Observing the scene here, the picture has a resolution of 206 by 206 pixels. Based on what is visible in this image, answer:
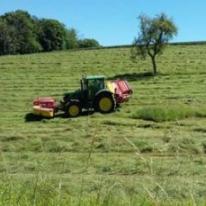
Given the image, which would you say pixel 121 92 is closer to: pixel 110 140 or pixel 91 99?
pixel 91 99

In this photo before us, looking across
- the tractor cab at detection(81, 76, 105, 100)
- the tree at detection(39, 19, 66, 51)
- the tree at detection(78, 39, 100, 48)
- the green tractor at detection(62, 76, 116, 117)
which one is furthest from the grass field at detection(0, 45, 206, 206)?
the tree at detection(78, 39, 100, 48)

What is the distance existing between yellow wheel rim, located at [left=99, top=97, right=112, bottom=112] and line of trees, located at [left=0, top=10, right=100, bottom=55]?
55005 mm

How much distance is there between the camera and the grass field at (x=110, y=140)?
3.85 meters

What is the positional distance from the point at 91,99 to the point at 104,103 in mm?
511

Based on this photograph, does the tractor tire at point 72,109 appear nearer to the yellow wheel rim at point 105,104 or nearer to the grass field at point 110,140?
the grass field at point 110,140

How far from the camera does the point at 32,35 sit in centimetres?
8469

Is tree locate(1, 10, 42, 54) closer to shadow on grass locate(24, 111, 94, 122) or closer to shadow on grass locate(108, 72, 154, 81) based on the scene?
shadow on grass locate(108, 72, 154, 81)

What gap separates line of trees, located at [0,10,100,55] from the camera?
77.6m

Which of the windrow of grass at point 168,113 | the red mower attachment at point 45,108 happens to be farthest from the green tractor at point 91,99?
the windrow of grass at point 168,113

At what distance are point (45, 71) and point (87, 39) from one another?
227 feet

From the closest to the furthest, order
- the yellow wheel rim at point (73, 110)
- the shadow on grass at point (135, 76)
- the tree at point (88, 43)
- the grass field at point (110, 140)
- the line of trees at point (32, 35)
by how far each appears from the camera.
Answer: the grass field at point (110, 140) → the yellow wheel rim at point (73, 110) → the shadow on grass at point (135, 76) → the line of trees at point (32, 35) → the tree at point (88, 43)

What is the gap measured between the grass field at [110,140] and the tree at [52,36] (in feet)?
141

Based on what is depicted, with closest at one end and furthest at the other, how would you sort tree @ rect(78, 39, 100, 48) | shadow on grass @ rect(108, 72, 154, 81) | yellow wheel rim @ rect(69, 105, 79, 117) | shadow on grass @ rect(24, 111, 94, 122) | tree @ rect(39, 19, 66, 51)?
shadow on grass @ rect(24, 111, 94, 122), yellow wheel rim @ rect(69, 105, 79, 117), shadow on grass @ rect(108, 72, 154, 81), tree @ rect(39, 19, 66, 51), tree @ rect(78, 39, 100, 48)

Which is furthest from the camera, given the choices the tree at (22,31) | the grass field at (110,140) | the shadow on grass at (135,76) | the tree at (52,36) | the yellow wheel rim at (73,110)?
the tree at (52,36)
